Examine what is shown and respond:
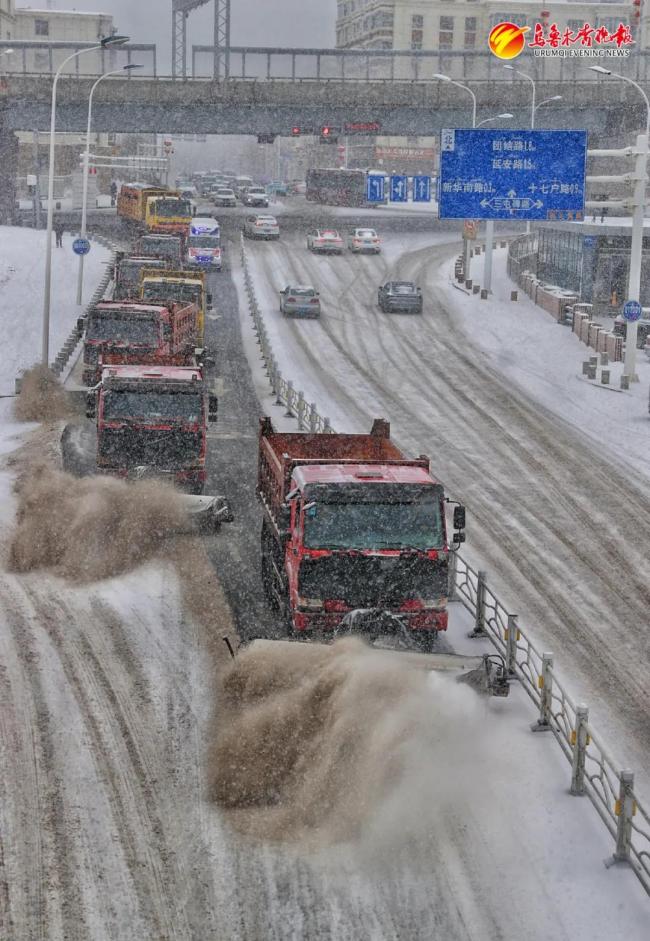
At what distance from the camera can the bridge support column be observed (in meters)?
87.3

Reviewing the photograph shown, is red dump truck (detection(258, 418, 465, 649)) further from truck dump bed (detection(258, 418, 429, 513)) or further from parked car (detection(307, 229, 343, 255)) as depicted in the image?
parked car (detection(307, 229, 343, 255))

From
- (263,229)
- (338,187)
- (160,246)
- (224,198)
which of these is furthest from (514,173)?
(338,187)

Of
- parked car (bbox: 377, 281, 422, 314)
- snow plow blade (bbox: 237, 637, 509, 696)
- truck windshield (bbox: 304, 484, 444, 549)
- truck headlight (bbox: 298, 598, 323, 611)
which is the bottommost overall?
snow plow blade (bbox: 237, 637, 509, 696)

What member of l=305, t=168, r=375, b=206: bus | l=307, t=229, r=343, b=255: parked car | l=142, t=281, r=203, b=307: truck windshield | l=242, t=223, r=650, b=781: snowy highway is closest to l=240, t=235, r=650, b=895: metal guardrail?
l=242, t=223, r=650, b=781: snowy highway

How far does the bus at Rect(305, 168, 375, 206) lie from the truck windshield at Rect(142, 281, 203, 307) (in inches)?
2407

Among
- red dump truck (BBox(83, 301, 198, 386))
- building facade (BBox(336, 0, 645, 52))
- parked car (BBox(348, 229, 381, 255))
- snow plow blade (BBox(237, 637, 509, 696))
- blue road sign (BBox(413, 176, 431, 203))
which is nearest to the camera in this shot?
snow plow blade (BBox(237, 637, 509, 696))

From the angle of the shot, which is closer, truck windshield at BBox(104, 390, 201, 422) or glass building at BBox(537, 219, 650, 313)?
truck windshield at BBox(104, 390, 201, 422)

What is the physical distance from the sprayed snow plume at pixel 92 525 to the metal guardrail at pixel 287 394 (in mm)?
Result: 5619

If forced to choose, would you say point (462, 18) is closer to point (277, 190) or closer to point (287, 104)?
point (277, 190)

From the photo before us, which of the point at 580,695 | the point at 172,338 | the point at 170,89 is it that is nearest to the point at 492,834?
the point at 580,695

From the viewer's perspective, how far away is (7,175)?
88.2 meters

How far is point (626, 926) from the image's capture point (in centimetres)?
1142

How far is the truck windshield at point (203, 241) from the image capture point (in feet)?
214

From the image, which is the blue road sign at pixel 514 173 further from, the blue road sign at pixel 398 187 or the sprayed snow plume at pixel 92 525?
the blue road sign at pixel 398 187
